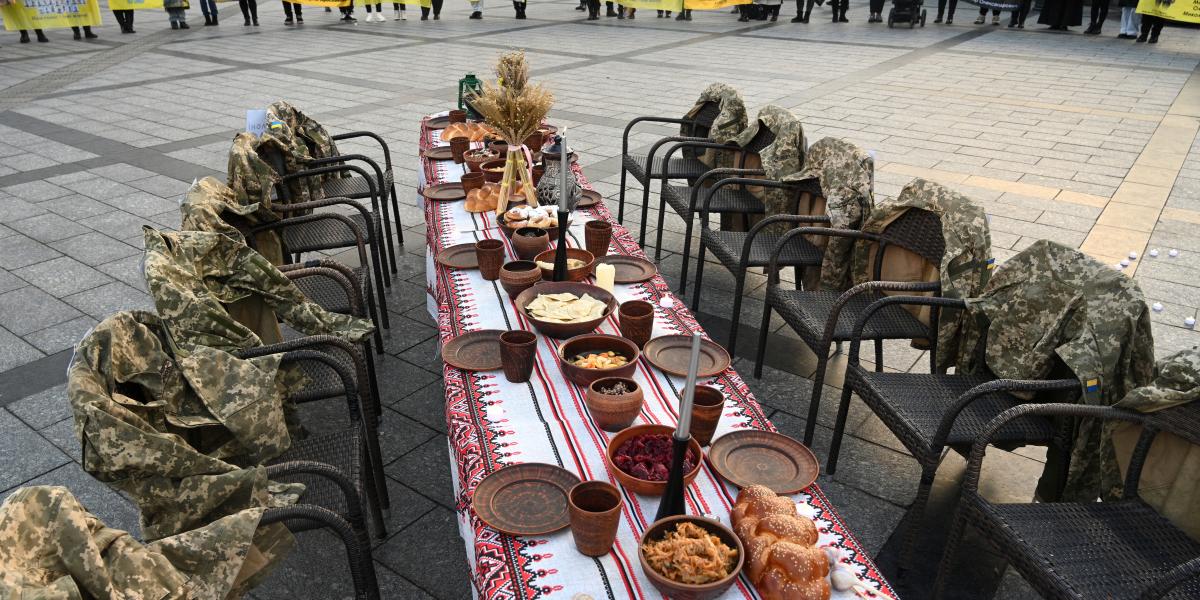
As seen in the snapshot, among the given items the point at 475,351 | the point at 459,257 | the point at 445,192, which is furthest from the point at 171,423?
the point at 445,192

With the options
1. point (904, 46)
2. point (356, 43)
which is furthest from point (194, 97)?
point (904, 46)

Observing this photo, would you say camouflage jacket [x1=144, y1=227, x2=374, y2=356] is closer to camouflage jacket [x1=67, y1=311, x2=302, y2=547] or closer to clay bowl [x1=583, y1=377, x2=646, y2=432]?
camouflage jacket [x1=67, y1=311, x2=302, y2=547]

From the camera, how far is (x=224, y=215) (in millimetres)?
3244

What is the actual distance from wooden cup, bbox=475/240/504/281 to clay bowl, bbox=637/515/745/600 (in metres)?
1.56

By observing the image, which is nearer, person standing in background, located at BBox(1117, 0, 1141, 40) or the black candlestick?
the black candlestick

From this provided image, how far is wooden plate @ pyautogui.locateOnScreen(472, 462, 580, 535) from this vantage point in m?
1.70

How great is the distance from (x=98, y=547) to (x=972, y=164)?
744 cm

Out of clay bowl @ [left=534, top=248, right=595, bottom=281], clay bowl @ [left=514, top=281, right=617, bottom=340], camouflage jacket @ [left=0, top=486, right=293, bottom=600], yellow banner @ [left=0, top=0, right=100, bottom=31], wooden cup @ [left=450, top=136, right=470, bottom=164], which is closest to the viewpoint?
camouflage jacket @ [left=0, top=486, right=293, bottom=600]

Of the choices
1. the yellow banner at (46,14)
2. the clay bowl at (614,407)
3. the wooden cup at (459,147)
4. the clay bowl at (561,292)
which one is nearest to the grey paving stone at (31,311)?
the wooden cup at (459,147)

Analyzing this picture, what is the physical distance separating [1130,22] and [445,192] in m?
16.1

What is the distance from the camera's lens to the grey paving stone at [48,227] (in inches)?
205

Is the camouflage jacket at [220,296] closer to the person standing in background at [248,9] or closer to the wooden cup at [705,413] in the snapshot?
the wooden cup at [705,413]

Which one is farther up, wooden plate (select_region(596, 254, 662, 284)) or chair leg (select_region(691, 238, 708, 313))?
wooden plate (select_region(596, 254, 662, 284))

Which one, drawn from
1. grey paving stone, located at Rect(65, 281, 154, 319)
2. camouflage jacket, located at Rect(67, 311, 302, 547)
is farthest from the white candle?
grey paving stone, located at Rect(65, 281, 154, 319)
